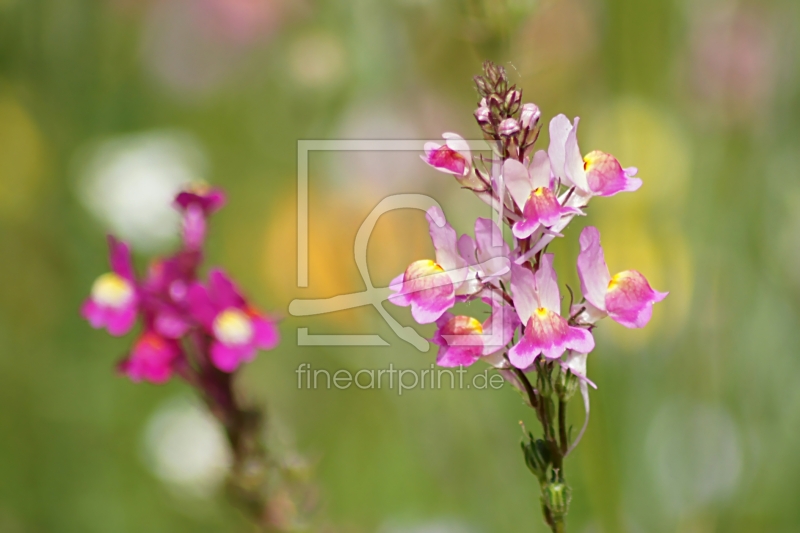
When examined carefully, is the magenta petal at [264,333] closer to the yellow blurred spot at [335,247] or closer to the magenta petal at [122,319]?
the magenta petal at [122,319]

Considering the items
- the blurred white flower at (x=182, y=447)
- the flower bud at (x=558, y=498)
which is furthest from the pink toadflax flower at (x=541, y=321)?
the blurred white flower at (x=182, y=447)

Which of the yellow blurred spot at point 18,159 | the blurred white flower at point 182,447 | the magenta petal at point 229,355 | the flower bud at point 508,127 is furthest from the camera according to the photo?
the yellow blurred spot at point 18,159

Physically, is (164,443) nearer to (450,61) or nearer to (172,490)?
(172,490)

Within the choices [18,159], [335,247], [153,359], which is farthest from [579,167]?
[18,159]

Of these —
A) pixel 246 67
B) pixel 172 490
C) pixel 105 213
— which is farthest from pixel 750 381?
pixel 246 67

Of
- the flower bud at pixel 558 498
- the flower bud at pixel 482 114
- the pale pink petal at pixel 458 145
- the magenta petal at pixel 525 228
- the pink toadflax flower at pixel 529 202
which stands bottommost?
the flower bud at pixel 558 498

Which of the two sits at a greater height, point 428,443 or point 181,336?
point 181,336

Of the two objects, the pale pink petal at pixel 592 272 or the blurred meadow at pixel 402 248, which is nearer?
the pale pink petal at pixel 592 272
